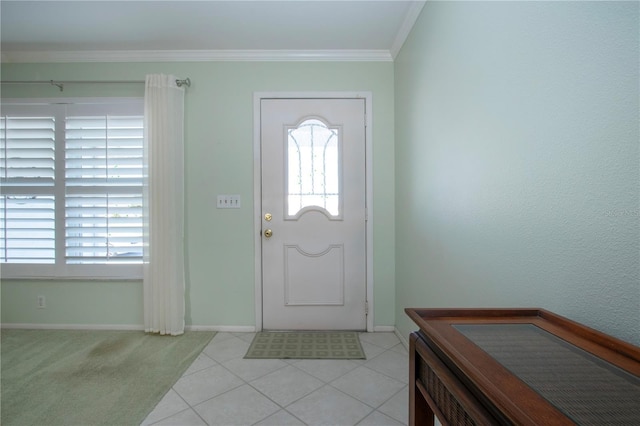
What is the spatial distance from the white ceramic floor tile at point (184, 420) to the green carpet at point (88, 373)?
14cm

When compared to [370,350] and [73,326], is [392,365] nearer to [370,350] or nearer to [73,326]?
[370,350]

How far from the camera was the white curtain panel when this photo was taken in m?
2.43

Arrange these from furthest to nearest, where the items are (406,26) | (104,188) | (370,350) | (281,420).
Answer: (104,188) → (370,350) → (406,26) → (281,420)

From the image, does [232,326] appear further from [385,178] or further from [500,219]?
[500,219]

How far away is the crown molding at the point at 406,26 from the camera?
189 centimetres

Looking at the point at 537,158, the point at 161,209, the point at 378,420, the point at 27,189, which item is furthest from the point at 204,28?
the point at 378,420

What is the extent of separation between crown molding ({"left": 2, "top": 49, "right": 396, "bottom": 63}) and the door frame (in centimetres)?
31

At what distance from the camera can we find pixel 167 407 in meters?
1.56

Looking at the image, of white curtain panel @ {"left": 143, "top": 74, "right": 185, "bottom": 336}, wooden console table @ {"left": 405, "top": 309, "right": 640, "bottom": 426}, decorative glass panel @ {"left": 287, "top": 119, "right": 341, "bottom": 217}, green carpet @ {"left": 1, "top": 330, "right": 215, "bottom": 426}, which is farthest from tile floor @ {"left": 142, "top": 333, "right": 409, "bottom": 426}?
decorative glass panel @ {"left": 287, "top": 119, "right": 341, "bottom": 217}

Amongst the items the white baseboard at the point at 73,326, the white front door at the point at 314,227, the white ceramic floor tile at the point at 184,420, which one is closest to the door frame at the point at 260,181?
the white front door at the point at 314,227

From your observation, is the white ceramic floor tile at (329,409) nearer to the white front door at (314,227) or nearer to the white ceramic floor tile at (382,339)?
the white ceramic floor tile at (382,339)

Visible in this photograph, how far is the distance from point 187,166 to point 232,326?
1487mm

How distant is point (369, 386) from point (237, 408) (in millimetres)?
778

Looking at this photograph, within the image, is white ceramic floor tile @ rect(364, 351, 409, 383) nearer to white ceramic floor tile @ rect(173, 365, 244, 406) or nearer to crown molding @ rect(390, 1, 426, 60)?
white ceramic floor tile @ rect(173, 365, 244, 406)
